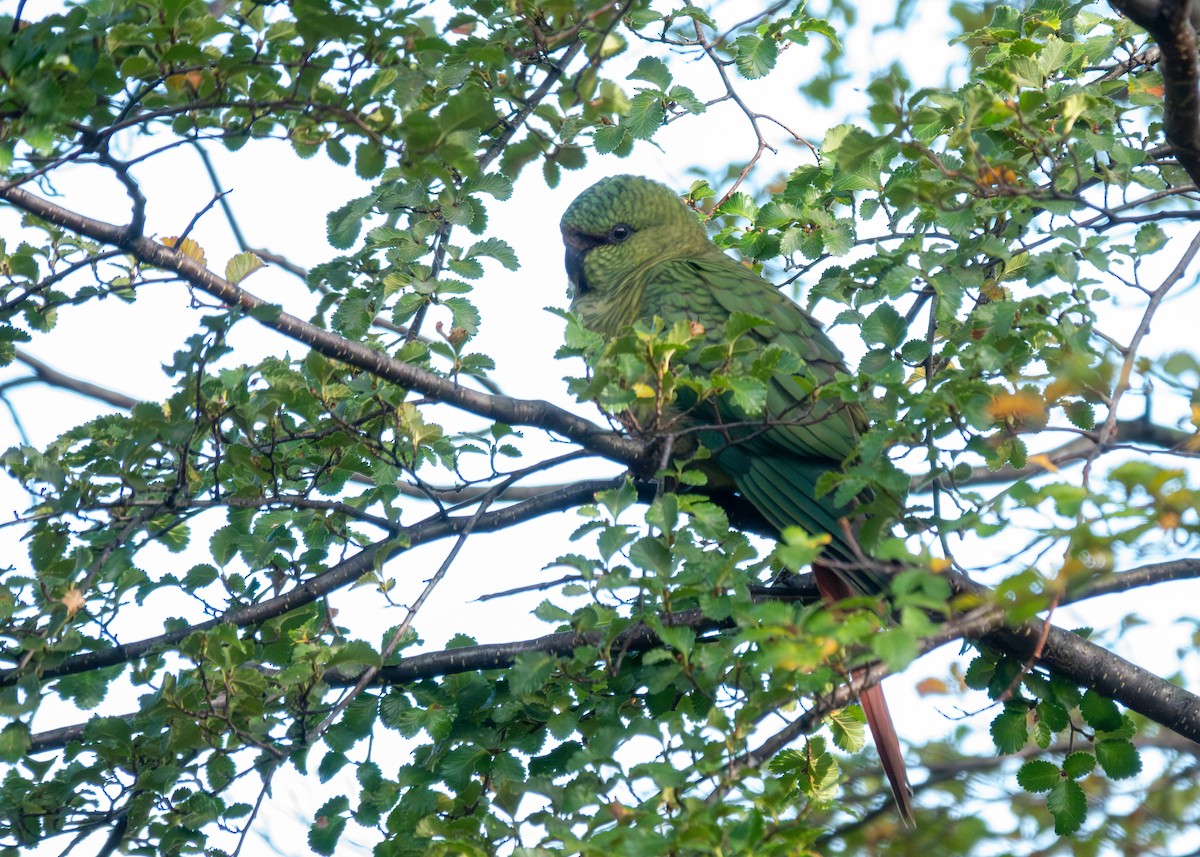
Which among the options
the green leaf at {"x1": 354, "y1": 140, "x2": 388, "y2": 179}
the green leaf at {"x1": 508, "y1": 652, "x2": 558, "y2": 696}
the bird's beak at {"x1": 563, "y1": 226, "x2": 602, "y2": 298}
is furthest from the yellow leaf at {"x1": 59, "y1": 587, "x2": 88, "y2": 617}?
the bird's beak at {"x1": 563, "y1": 226, "x2": 602, "y2": 298}

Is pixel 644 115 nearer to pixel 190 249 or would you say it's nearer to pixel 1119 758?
pixel 190 249

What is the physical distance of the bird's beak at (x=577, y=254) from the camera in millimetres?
4480

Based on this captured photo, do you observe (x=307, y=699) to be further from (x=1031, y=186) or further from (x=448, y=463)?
(x=1031, y=186)

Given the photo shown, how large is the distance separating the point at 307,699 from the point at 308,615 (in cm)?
40

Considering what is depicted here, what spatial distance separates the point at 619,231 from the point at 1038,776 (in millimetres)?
2702

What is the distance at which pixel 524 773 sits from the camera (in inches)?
92.8

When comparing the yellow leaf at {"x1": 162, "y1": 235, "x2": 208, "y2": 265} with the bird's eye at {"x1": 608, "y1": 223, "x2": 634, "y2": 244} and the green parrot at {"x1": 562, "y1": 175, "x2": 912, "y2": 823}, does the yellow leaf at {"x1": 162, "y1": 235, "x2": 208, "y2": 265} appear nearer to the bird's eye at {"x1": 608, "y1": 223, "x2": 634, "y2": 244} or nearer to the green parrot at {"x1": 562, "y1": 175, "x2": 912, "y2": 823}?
the green parrot at {"x1": 562, "y1": 175, "x2": 912, "y2": 823}

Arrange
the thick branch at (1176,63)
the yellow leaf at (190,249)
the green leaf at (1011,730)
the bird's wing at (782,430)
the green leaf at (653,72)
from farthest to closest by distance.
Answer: the bird's wing at (782,430)
the green leaf at (653,72)
the green leaf at (1011,730)
the yellow leaf at (190,249)
the thick branch at (1176,63)

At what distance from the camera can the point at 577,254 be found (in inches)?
178

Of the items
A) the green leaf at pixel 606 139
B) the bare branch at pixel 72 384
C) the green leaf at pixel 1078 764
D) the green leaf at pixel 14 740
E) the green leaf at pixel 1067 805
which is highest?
the bare branch at pixel 72 384

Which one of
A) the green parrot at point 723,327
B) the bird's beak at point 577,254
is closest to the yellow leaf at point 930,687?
the green parrot at point 723,327

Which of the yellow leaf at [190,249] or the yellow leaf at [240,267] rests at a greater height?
the yellow leaf at [190,249]

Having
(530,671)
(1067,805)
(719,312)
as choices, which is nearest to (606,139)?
(719,312)

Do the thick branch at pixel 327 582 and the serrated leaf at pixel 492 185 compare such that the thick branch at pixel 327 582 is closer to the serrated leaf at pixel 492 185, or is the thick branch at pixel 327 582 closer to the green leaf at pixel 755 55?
the serrated leaf at pixel 492 185
